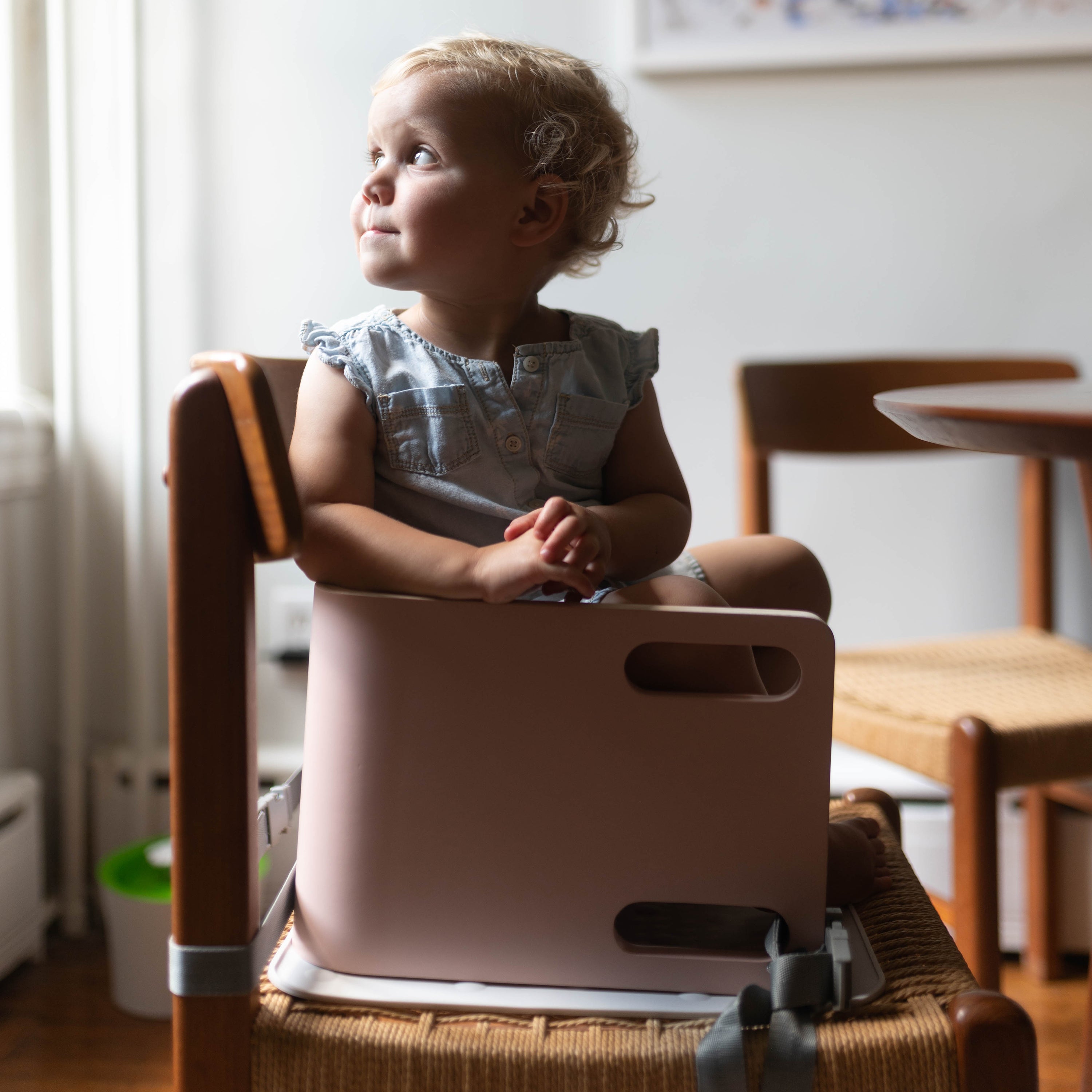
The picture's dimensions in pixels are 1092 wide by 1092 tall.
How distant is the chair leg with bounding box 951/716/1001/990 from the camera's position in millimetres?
1005

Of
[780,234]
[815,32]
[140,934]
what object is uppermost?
[815,32]

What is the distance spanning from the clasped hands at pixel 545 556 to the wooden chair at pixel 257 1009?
0.32 feet

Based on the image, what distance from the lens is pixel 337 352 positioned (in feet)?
2.09

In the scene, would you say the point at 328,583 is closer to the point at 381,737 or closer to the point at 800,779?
the point at 381,737

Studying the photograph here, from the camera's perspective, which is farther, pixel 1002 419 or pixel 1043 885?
pixel 1043 885

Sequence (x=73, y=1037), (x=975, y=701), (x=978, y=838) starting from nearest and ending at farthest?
(x=978, y=838)
(x=975, y=701)
(x=73, y=1037)

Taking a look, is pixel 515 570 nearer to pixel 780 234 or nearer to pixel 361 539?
pixel 361 539

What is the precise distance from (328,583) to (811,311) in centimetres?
115

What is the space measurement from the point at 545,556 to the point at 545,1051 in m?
0.24

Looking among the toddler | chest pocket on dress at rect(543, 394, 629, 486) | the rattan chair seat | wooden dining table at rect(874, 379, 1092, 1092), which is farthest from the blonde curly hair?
the rattan chair seat

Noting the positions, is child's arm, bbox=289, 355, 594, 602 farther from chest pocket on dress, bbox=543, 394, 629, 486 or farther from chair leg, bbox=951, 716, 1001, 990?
chair leg, bbox=951, 716, 1001, 990

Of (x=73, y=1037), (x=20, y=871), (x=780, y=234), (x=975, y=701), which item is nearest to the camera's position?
(x=975, y=701)

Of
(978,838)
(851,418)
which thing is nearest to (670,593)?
(978,838)

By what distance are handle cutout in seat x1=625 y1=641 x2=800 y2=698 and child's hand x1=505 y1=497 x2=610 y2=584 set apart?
0.16 feet
